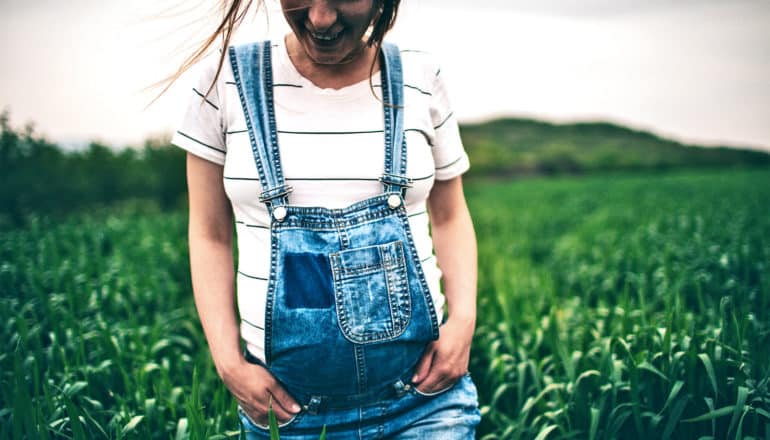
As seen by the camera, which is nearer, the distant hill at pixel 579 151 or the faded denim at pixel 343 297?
the faded denim at pixel 343 297

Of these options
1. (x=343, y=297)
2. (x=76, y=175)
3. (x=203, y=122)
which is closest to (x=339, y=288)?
(x=343, y=297)

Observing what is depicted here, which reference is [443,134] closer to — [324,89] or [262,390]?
[324,89]

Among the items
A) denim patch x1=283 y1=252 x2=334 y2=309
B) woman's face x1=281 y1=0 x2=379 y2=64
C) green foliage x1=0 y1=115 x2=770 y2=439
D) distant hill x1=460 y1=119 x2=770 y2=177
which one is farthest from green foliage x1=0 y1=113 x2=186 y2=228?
distant hill x1=460 y1=119 x2=770 y2=177

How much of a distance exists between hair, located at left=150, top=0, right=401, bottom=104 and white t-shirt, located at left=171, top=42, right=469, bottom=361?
0.03 metres

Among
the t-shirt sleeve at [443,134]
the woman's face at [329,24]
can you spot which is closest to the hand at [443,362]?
the t-shirt sleeve at [443,134]

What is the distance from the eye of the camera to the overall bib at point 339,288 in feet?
3.34

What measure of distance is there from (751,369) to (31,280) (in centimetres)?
344

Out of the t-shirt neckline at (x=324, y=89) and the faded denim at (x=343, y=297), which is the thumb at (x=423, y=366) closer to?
the faded denim at (x=343, y=297)

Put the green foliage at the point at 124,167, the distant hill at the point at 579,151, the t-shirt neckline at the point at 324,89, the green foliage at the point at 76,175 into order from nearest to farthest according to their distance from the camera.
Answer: the t-shirt neckline at the point at 324,89, the green foliage at the point at 76,175, the green foliage at the point at 124,167, the distant hill at the point at 579,151

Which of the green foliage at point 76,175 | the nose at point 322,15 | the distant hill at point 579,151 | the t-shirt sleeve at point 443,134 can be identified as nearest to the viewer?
the nose at point 322,15

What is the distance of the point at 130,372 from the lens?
2152 millimetres

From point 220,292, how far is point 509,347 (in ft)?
5.46

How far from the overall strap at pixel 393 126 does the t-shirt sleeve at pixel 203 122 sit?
40 cm

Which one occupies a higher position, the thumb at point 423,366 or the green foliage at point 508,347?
the thumb at point 423,366
